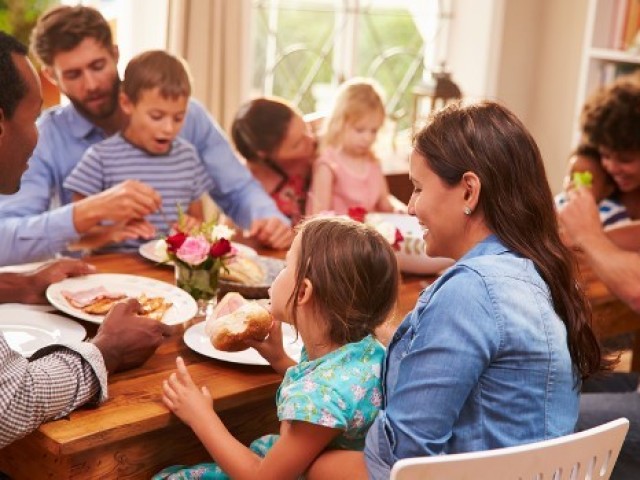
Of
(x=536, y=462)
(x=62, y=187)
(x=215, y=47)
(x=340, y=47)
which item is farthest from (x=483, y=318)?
(x=340, y=47)

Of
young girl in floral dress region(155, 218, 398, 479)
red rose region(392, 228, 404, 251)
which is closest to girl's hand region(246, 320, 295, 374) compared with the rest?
young girl in floral dress region(155, 218, 398, 479)

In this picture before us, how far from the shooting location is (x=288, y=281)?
161cm

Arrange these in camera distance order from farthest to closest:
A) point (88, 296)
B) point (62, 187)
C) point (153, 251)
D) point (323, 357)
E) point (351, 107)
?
point (351, 107)
point (62, 187)
point (153, 251)
point (88, 296)
point (323, 357)

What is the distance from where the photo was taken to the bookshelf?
4348mm

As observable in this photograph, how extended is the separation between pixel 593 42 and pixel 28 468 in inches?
139

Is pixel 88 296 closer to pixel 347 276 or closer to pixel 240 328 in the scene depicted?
pixel 240 328

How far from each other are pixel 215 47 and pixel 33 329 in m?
2.01

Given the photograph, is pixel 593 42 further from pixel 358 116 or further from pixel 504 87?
pixel 358 116

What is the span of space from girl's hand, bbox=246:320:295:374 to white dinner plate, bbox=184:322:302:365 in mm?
23

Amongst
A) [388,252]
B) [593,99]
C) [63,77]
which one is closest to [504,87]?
[593,99]

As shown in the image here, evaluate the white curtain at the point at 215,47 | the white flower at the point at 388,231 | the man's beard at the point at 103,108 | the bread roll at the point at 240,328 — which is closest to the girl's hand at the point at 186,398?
the bread roll at the point at 240,328

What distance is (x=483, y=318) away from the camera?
1.38 m

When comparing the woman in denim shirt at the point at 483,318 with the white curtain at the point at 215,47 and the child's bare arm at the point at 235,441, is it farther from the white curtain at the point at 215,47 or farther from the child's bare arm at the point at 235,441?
the white curtain at the point at 215,47

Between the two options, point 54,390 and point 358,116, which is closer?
point 54,390
